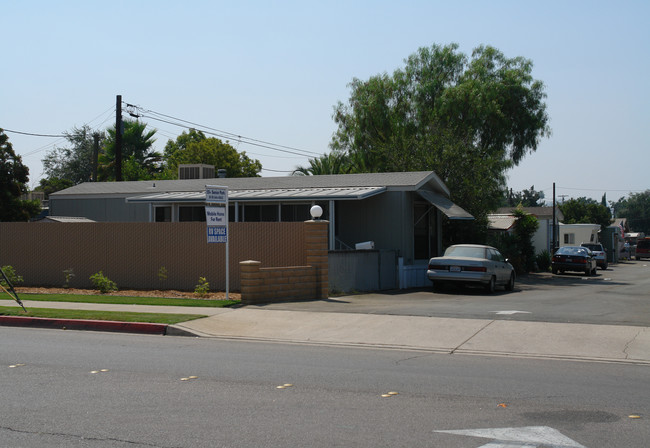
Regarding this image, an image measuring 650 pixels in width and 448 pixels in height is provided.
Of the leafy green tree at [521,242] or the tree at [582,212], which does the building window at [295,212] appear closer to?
the leafy green tree at [521,242]

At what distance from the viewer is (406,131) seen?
4034 cm

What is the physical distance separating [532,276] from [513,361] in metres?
24.8

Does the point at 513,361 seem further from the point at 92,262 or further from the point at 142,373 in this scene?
the point at 92,262

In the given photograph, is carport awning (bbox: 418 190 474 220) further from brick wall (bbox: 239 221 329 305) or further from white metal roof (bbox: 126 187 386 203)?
brick wall (bbox: 239 221 329 305)

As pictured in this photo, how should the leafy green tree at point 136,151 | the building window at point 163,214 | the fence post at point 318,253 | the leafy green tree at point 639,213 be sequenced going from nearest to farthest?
the fence post at point 318,253 < the building window at point 163,214 < the leafy green tree at point 136,151 < the leafy green tree at point 639,213

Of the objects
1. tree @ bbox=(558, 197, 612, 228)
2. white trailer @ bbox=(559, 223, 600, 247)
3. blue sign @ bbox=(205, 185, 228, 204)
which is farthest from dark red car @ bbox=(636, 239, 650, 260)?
blue sign @ bbox=(205, 185, 228, 204)

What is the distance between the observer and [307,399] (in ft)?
24.0

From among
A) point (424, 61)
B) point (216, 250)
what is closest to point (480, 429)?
point (216, 250)

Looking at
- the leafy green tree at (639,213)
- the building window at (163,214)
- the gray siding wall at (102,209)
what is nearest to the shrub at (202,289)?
the building window at (163,214)

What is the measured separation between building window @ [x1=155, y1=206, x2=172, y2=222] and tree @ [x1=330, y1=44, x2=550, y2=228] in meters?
14.0

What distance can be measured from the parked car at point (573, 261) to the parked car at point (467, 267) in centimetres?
1515

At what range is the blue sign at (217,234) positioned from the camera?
16.9 metres

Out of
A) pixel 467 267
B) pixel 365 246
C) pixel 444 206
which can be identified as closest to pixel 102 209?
pixel 365 246

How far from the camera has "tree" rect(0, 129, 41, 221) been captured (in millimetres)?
31750
